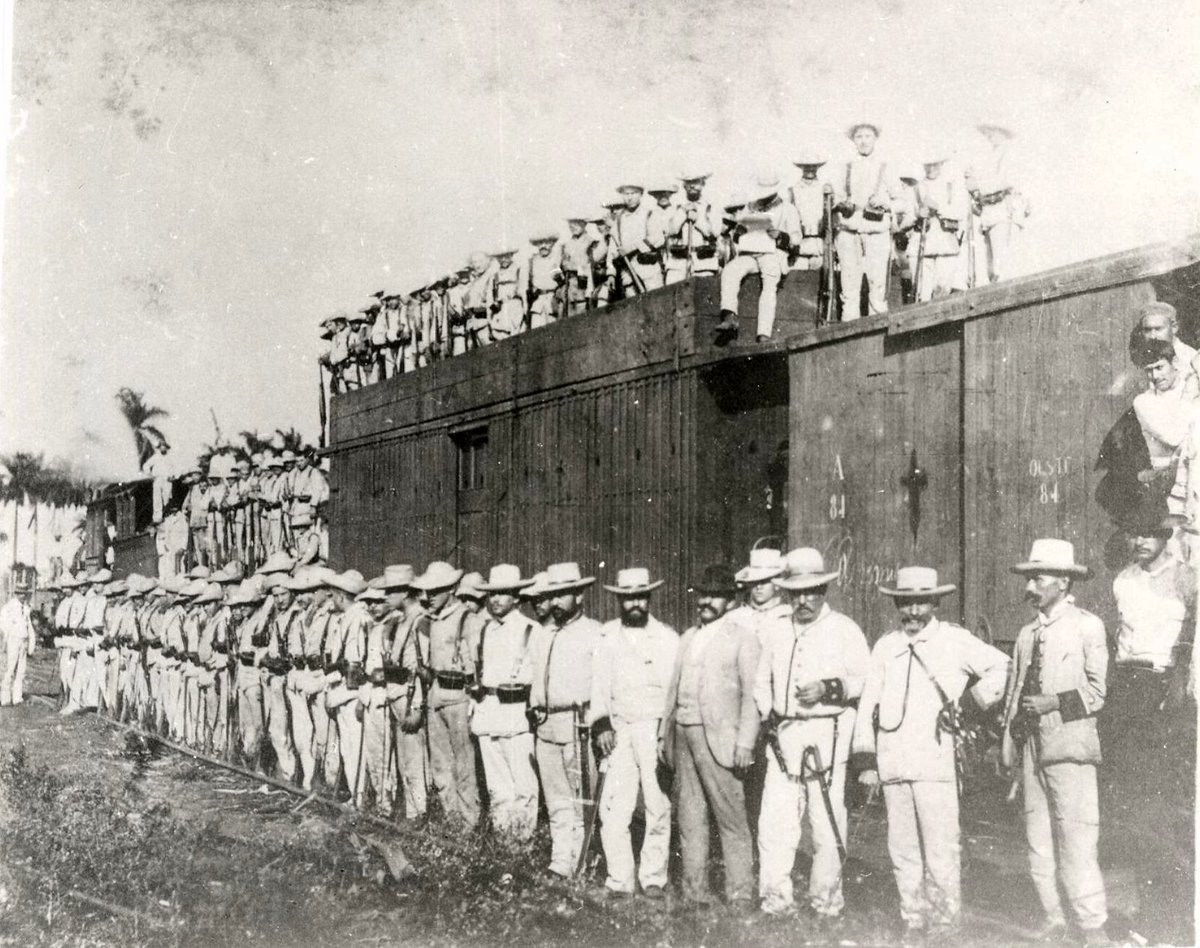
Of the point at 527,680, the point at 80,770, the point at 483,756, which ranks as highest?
the point at 527,680

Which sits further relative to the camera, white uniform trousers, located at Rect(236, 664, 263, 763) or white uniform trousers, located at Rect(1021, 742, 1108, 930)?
white uniform trousers, located at Rect(236, 664, 263, 763)

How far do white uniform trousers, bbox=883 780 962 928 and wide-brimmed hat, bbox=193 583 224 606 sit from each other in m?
8.19

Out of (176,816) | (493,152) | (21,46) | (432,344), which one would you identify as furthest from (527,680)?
(432,344)

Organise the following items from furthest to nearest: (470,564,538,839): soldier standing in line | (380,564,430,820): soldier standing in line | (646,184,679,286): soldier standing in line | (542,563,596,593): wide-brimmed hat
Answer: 1. (646,184,679,286): soldier standing in line
2. (380,564,430,820): soldier standing in line
3. (470,564,538,839): soldier standing in line
4. (542,563,596,593): wide-brimmed hat

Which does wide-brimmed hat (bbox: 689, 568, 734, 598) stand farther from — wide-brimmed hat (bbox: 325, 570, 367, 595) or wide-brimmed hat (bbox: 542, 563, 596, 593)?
wide-brimmed hat (bbox: 325, 570, 367, 595)

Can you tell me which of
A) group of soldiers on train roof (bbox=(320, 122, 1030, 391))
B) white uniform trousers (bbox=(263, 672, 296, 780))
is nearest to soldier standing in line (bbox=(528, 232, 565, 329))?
group of soldiers on train roof (bbox=(320, 122, 1030, 391))

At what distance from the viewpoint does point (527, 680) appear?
25.2ft

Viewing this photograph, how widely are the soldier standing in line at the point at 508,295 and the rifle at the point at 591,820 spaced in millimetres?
6731

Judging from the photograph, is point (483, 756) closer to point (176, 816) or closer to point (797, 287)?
point (176, 816)

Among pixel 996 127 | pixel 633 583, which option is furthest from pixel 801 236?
pixel 633 583

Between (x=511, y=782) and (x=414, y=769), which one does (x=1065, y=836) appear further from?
(x=414, y=769)

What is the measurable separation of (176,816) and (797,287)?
20.8 feet

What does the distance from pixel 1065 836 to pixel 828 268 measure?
203 inches

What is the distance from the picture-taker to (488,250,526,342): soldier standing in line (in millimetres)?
12977
